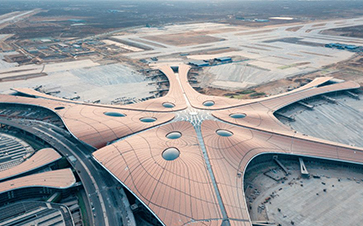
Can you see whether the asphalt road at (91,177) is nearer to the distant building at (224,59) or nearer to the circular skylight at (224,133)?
the circular skylight at (224,133)

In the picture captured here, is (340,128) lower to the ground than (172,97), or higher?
lower

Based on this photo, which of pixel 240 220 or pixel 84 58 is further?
pixel 84 58

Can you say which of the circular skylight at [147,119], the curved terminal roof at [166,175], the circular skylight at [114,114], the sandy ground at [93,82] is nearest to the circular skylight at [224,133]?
the curved terminal roof at [166,175]

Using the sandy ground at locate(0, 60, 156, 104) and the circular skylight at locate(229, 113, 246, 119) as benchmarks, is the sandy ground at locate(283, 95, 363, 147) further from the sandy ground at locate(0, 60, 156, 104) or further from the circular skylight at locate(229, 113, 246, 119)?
the sandy ground at locate(0, 60, 156, 104)

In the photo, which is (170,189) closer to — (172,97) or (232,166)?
(232,166)

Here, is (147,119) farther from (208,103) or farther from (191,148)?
(208,103)

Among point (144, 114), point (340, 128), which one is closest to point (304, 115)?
point (340, 128)

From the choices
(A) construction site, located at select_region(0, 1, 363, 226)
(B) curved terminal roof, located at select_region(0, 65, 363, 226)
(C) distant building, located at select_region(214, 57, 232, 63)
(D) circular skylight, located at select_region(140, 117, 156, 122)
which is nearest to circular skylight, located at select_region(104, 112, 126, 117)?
(A) construction site, located at select_region(0, 1, 363, 226)
